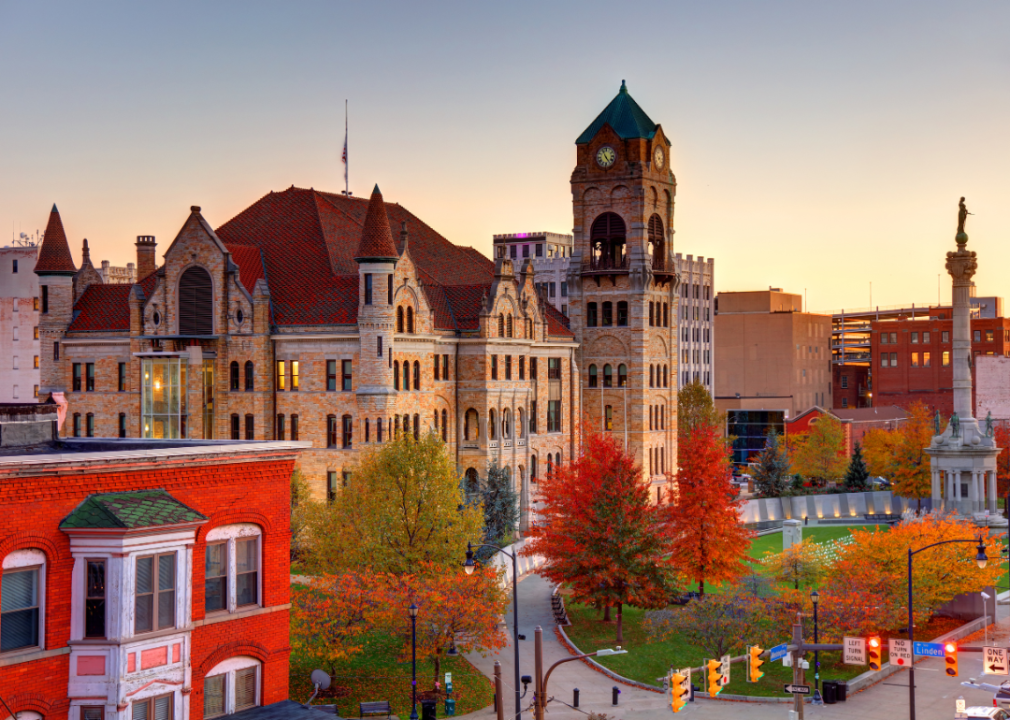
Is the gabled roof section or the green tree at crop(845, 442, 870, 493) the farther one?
the green tree at crop(845, 442, 870, 493)

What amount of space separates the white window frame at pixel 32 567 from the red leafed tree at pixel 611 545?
1287 inches

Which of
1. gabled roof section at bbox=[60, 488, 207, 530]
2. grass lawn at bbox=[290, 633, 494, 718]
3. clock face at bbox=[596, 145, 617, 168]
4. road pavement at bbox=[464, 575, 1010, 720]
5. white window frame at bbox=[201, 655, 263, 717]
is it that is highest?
clock face at bbox=[596, 145, 617, 168]

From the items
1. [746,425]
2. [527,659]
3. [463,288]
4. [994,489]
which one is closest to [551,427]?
[463,288]

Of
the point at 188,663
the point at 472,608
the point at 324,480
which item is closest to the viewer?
the point at 188,663

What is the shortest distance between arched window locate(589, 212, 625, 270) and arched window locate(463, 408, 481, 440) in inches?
812

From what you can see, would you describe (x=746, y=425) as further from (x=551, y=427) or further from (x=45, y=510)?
(x=45, y=510)

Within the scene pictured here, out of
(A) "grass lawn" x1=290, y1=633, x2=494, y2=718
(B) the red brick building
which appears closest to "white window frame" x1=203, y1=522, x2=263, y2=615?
(A) "grass lawn" x1=290, y1=633, x2=494, y2=718

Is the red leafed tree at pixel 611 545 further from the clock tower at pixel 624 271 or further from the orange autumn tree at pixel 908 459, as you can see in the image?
the orange autumn tree at pixel 908 459

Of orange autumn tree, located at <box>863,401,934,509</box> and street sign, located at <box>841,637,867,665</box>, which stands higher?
orange autumn tree, located at <box>863,401,934,509</box>

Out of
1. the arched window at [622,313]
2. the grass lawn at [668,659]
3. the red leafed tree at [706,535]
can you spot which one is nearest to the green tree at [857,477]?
the arched window at [622,313]

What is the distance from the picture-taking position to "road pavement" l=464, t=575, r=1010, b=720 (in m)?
44.7

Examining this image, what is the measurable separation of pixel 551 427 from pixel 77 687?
6531cm

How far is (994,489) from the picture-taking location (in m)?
92.4

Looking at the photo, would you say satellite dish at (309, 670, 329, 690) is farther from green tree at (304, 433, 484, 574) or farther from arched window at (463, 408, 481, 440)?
arched window at (463, 408, 481, 440)
